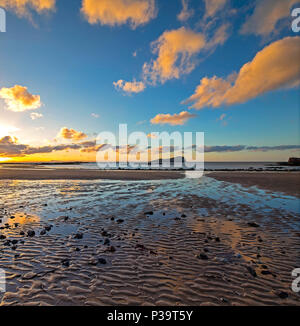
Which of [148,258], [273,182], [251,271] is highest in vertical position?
[251,271]

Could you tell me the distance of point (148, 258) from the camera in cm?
558

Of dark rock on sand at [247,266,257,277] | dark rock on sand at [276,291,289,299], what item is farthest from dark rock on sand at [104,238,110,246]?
dark rock on sand at [276,291,289,299]

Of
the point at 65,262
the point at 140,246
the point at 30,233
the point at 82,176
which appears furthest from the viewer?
the point at 82,176

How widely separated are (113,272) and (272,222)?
929 cm

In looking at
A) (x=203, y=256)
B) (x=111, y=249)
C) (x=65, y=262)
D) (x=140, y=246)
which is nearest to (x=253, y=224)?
(x=203, y=256)

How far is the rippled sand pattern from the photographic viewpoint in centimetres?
393

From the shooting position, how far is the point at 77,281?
4.36m

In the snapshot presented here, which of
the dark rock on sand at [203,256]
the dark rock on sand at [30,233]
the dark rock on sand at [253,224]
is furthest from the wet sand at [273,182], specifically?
the dark rock on sand at [30,233]

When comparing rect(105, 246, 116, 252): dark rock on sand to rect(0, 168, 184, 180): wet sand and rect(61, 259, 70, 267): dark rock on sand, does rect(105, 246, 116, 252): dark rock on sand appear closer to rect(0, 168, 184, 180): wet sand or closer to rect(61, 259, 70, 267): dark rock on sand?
rect(61, 259, 70, 267): dark rock on sand

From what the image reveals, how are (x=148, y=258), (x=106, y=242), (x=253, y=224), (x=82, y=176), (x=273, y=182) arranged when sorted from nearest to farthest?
(x=148, y=258), (x=106, y=242), (x=253, y=224), (x=273, y=182), (x=82, y=176)

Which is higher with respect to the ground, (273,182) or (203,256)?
(203,256)

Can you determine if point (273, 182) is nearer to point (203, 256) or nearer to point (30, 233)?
point (203, 256)

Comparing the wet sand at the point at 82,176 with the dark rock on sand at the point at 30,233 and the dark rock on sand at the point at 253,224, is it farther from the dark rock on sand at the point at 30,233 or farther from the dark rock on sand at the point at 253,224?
the dark rock on sand at the point at 30,233
